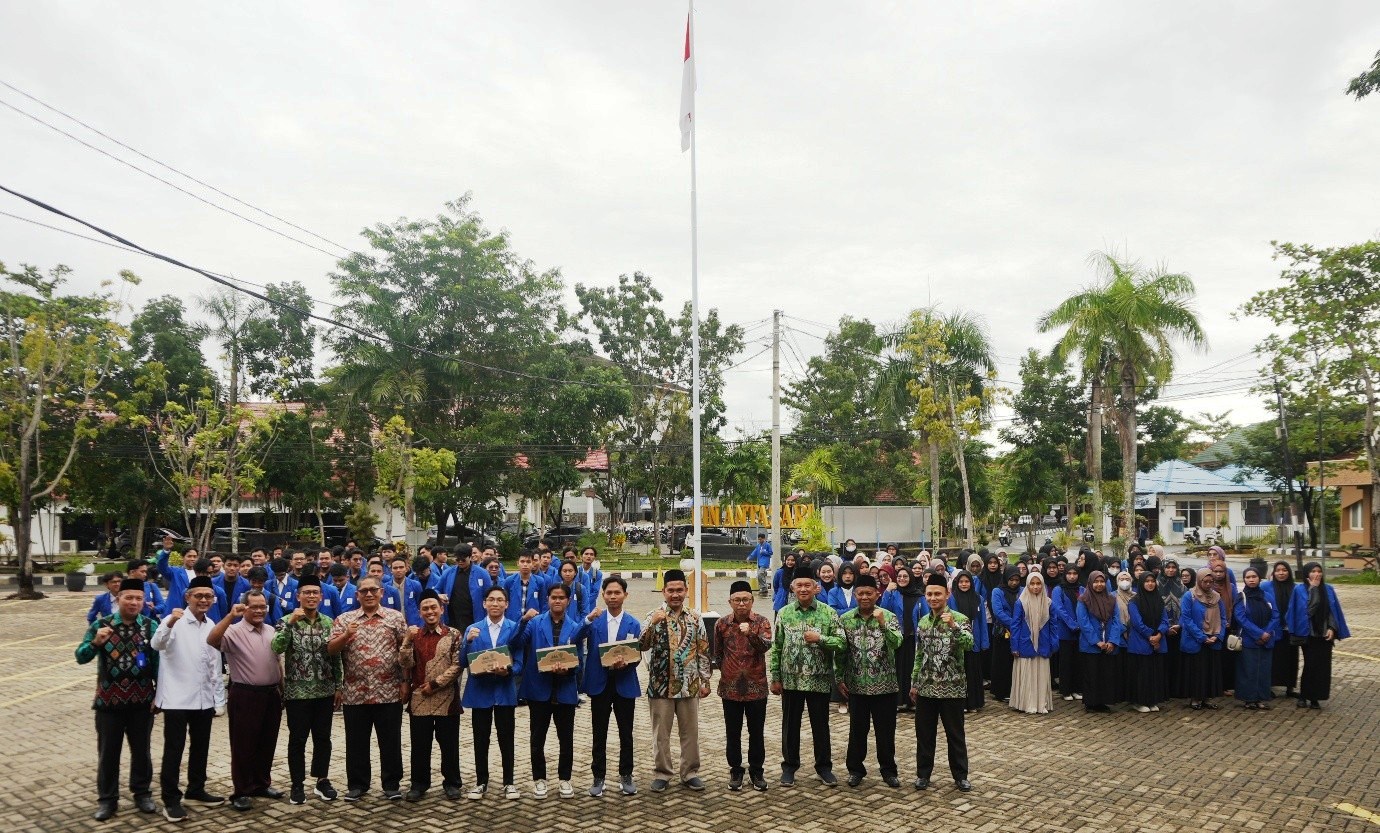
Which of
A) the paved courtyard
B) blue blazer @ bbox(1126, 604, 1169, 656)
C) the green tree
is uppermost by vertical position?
the green tree

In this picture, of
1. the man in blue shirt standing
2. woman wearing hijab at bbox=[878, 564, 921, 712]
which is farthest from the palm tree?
woman wearing hijab at bbox=[878, 564, 921, 712]

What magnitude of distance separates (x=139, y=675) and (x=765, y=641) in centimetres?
436

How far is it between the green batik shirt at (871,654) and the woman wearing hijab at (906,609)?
116 inches

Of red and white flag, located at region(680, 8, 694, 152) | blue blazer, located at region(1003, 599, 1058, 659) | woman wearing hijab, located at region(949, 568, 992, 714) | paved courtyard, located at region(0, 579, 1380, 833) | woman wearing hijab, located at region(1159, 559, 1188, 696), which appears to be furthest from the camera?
red and white flag, located at region(680, 8, 694, 152)

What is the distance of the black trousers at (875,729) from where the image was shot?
7160 mm

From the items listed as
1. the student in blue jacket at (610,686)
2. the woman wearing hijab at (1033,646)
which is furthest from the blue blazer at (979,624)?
the student in blue jacket at (610,686)

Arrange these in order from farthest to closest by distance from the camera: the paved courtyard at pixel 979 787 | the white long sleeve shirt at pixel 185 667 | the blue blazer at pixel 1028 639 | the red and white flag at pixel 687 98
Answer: the red and white flag at pixel 687 98 → the blue blazer at pixel 1028 639 → the white long sleeve shirt at pixel 185 667 → the paved courtyard at pixel 979 787

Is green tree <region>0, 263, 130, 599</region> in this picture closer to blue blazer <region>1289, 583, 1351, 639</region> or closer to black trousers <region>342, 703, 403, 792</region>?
black trousers <region>342, 703, 403, 792</region>

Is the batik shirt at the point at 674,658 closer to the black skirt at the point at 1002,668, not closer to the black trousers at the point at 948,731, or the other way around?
the black trousers at the point at 948,731

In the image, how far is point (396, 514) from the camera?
41125 mm

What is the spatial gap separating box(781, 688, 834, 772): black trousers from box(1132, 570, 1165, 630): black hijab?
4.87 m

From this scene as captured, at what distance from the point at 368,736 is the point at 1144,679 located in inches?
313

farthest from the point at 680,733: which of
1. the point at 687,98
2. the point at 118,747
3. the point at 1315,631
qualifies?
the point at 687,98

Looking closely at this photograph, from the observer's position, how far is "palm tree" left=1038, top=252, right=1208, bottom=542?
24891 mm
